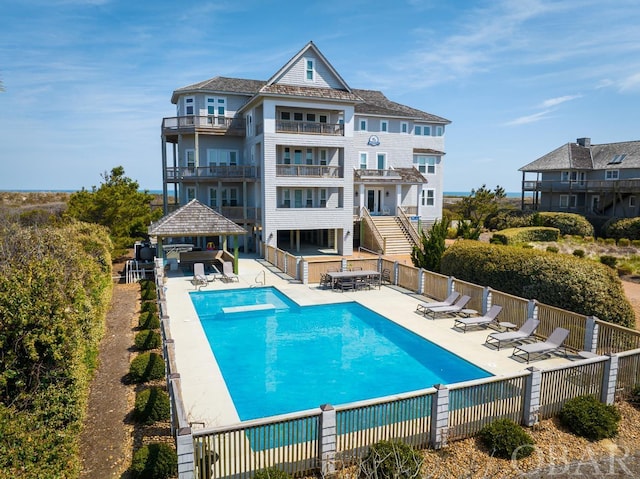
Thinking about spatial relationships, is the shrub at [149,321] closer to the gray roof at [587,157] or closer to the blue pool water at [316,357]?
the blue pool water at [316,357]

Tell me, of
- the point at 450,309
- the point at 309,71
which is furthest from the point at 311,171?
the point at 450,309

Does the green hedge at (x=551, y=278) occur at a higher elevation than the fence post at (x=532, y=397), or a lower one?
higher

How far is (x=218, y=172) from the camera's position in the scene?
1310 inches

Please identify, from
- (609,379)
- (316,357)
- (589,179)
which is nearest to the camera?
(609,379)

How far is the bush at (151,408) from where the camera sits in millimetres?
10031

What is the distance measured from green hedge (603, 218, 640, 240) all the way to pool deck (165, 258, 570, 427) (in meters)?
27.0

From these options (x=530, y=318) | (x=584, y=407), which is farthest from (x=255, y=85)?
(x=584, y=407)

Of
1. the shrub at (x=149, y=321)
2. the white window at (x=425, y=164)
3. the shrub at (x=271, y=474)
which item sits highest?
the white window at (x=425, y=164)

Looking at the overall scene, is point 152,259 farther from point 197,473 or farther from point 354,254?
point 197,473

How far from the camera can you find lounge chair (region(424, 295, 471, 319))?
18.0m

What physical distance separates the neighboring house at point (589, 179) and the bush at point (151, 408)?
46.0m

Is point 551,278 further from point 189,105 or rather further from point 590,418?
point 189,105

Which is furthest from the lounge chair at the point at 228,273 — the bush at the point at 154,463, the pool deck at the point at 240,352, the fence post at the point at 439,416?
the fence post at the point at 439,416

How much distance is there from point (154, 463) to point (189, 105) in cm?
3058
